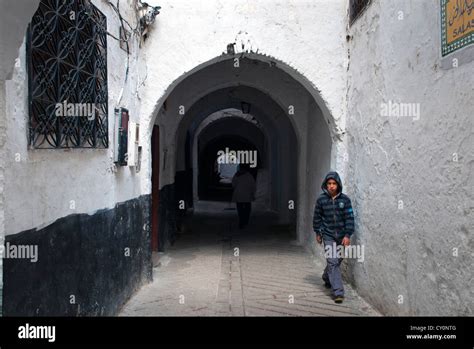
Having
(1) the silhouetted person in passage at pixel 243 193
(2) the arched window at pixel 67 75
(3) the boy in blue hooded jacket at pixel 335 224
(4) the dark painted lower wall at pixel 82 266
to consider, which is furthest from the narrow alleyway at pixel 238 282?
(2) the arched window at pixel 67 75

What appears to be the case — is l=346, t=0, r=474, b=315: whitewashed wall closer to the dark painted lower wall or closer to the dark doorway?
the dark painted lower wall

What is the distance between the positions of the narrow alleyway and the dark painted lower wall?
0.42 meters

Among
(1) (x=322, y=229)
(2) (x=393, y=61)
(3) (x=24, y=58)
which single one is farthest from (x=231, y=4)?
(3) (x=24, y=58)

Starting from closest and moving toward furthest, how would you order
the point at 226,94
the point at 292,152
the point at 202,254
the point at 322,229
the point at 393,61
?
the point at 393,61
the point at 322,229
the point at 202,254
the point at 292,152
the point at 226,94

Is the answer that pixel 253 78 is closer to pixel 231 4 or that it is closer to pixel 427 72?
pixel 231 4

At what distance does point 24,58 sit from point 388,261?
3.39 m

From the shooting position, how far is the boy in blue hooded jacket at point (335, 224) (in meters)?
5.47

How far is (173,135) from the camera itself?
9.21 meters

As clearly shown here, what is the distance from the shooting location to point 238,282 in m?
6.49

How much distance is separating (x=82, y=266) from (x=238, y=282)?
116 inches

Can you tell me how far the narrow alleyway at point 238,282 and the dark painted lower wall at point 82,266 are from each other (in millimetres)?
416

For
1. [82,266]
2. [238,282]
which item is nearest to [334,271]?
[238,282]

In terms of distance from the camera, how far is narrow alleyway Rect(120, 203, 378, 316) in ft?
17.3

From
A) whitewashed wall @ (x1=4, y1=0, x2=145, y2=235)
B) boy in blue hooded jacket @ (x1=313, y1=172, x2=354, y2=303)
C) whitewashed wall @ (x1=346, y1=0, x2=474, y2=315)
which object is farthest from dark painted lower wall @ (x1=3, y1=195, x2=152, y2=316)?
whitewashed wall @ (x1=346, y1=0, x2=474, y2=315)
